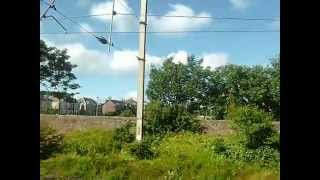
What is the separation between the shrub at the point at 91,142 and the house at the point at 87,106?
5.0 inches

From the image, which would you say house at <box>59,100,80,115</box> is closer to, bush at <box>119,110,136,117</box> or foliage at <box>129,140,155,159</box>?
bush at <box>119,110,136,117</box>

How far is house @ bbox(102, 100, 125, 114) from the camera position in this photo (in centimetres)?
145

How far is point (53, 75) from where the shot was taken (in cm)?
119

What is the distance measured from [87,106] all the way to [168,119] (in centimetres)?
46

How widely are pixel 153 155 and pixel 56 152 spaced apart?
0.54 meters

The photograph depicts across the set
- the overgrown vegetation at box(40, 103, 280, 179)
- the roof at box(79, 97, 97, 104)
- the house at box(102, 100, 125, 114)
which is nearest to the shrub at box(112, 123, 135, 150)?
the overgrown vegetation at box(40, 103, 280, 179)

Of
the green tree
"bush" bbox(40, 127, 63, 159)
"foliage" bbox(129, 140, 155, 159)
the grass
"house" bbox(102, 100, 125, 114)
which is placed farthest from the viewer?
"foliage" bbox(129, 140, 155, 159)

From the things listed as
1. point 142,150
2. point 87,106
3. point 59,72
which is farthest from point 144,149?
point 59,72

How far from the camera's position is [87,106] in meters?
1.56

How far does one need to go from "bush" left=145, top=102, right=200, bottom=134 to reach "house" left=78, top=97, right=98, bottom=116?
0.28 m

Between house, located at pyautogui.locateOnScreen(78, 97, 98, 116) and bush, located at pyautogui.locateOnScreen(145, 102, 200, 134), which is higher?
house, located at pyautogui.locateOnScreen(78, 97, 98, 116)

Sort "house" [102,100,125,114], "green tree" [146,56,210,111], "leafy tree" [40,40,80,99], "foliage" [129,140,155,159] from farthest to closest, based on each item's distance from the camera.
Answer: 1. "foliage" [129,140,155,159]
2. "green tree" [146,56,210,111]
3. "house" [102,100,125,114]
4. "leafy tree" [40,40,80,99]
